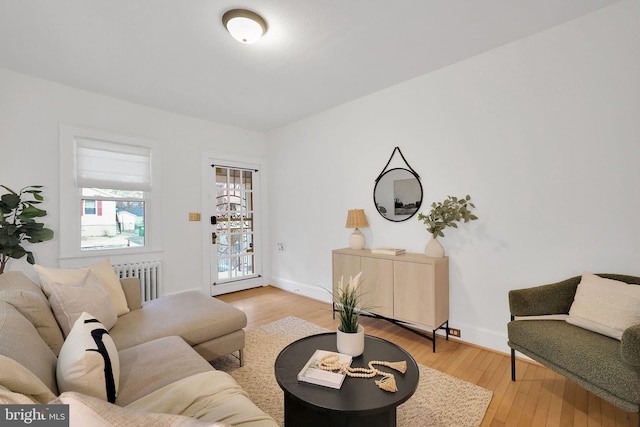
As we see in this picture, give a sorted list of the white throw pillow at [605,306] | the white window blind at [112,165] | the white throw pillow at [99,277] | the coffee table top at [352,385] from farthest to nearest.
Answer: the white window blind at [112,165]
the white throw pillow at [99,277]
the white throw pillow at [605,306]
the coffee table top at [352,385]

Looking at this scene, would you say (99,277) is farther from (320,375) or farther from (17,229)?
(320,375)

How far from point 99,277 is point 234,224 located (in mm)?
2468

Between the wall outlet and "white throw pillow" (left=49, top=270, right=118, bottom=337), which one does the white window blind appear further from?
the wall outlet

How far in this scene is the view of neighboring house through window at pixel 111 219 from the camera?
3393mm

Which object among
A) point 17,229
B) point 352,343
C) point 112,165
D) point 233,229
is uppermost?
point 112,165

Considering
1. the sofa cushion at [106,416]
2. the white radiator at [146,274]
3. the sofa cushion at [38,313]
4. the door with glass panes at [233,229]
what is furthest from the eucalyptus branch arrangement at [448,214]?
the white radiator at [146,274]

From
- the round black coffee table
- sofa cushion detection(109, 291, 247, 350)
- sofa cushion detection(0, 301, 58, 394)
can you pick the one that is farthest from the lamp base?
sofa cushion detection(0, 301, 58, 394)

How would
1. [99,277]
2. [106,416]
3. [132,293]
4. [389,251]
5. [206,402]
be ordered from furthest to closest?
[389,251], [132,293], [99,277], [206,402], [106,416]

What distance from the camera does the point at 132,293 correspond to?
2.40 m

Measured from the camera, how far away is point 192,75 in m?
2.96

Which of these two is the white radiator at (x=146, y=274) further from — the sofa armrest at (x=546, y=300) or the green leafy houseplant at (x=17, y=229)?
the sofa armrest at (x=546, y=300)

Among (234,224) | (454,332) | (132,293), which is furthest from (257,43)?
(454,332)

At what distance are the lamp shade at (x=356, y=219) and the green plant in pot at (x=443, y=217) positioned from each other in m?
0.73

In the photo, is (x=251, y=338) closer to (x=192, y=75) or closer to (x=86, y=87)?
(x=192, y=75)
